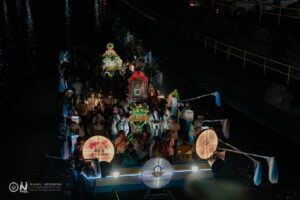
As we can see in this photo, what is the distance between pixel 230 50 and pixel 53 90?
10.9m

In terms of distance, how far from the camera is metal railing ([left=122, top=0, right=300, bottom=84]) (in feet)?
62.1

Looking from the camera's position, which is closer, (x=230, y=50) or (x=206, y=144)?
(x=206, y=144)

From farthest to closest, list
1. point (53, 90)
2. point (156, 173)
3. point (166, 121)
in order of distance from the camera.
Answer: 1. point (53, 90)
2. point (166, 121)
3. point (156, 173)

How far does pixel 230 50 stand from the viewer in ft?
80.8

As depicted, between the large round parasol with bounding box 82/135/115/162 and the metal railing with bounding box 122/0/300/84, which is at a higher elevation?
the metal railing with bounding box 122/0/300/84

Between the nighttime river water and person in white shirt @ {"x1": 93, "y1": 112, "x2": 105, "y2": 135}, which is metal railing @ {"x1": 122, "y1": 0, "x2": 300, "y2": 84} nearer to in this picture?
the nighttime river water

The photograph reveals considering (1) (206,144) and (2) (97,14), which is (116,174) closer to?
(1) (206,144)

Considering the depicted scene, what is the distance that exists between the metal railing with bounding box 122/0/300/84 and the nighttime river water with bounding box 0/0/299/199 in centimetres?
144

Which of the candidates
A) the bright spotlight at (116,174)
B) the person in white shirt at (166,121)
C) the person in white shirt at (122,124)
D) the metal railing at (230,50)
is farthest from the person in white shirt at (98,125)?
the metal railing at (230,50)

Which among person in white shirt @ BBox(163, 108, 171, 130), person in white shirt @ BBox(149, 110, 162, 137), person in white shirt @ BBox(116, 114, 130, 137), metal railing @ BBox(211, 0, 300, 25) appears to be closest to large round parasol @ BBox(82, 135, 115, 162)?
person in white shirt @ BBox(116, 114, 130, 137)

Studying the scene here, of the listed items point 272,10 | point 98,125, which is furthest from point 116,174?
point 272,10

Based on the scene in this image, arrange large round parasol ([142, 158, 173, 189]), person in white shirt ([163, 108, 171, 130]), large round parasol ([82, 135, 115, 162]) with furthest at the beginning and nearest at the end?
person in white shirt ([163, 108, 171, 130]) → large round parasol ([82, 135, 115, 162]) → large round parasol ([142, 158, 173, 189])

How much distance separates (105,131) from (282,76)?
9.91 meters

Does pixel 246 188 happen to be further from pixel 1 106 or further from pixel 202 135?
pixel 1 106
